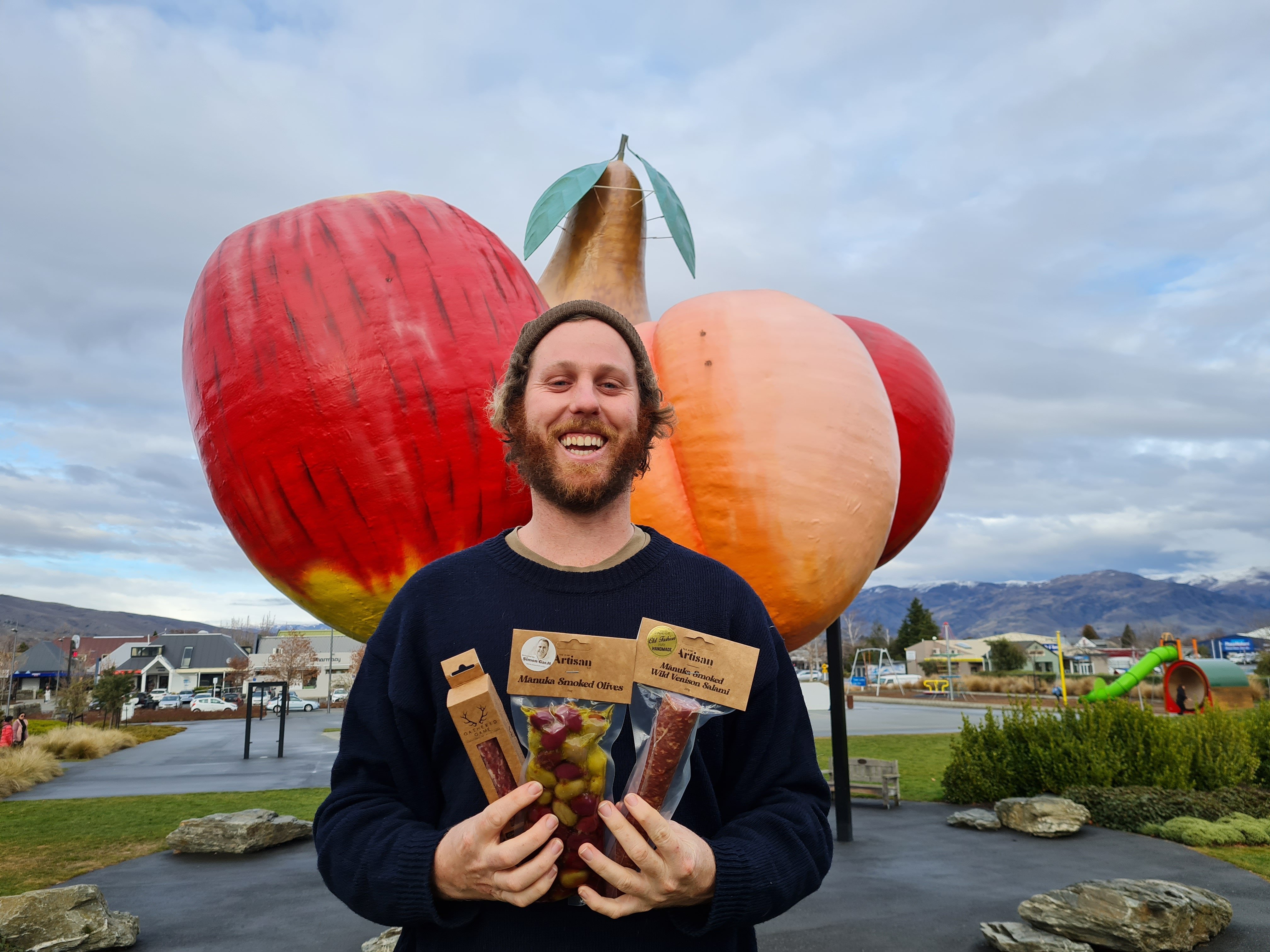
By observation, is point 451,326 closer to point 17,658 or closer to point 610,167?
point 610,167

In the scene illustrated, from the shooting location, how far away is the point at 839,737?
8.73 m

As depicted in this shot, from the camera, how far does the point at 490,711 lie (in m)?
1.43

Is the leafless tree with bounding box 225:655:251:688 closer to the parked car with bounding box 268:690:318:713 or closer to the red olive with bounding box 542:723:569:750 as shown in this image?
the parked car with bounding box 268:690:318:713

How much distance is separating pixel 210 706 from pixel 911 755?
130 ft

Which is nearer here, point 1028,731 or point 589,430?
point 589,430

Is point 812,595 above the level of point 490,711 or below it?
above

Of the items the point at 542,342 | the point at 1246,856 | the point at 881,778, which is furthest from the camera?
the point at 881,778

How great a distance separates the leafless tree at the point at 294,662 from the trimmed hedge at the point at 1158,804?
53.6m

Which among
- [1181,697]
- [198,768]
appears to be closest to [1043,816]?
[198,768]

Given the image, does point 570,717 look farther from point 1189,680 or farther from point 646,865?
point 1189,680

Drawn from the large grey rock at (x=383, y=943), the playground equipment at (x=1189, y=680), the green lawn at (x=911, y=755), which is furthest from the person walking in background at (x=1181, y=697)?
the large grey rock at (x=383, y=943)

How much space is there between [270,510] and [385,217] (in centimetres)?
142

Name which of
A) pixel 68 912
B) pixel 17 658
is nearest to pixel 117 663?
Result: pixel 17 658

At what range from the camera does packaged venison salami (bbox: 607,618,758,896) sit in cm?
150
